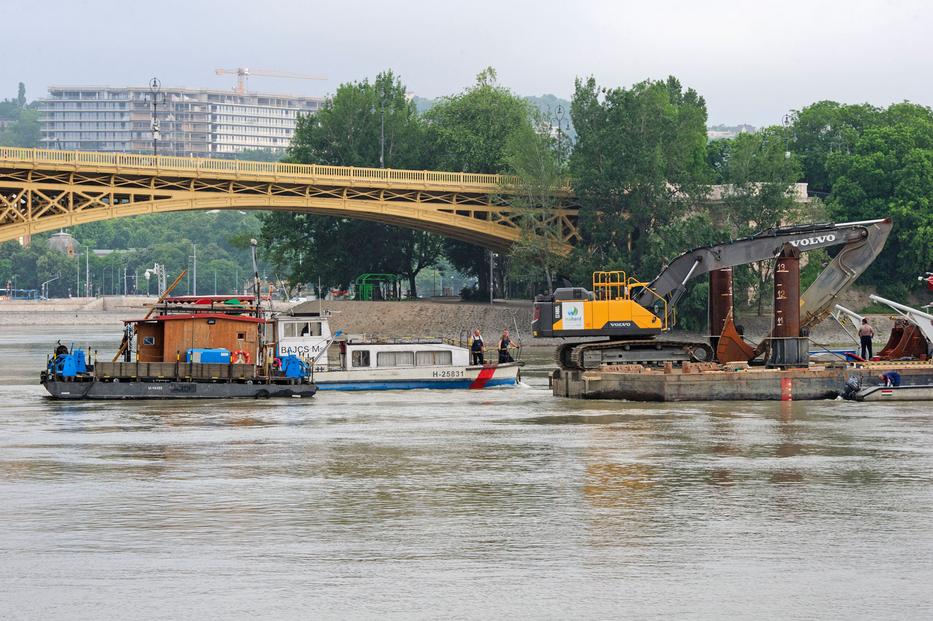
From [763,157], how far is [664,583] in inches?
3176

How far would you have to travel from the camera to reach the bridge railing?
285 feet

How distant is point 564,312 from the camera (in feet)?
170

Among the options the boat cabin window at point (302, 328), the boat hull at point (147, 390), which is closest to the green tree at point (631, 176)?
the boat cabin window at point (302, 328)

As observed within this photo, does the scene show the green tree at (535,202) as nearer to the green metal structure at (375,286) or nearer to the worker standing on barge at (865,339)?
the green metal structure at (375,286)

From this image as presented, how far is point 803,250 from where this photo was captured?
5281 centimetres

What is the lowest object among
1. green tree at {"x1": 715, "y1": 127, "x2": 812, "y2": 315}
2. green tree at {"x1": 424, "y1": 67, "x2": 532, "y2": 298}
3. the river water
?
the river water

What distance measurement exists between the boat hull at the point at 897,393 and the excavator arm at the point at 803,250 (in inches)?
179

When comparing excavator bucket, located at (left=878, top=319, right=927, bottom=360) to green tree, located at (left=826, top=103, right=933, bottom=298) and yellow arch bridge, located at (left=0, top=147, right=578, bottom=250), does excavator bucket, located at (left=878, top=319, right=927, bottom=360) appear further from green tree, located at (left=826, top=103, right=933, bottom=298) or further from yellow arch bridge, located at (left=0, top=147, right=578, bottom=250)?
yellow arch bridge, located at (left=0, top=147, right=578, bottom=250)

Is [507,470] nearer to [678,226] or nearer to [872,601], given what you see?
[872,601]

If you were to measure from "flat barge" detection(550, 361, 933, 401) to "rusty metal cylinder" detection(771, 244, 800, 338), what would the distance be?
1837mm

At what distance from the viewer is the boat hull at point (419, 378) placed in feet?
184

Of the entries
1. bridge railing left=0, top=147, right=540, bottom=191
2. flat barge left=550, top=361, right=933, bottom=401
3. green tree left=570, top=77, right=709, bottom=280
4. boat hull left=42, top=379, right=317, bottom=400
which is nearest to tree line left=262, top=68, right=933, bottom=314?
green tree left=570, top=77, right=709, bottom=280

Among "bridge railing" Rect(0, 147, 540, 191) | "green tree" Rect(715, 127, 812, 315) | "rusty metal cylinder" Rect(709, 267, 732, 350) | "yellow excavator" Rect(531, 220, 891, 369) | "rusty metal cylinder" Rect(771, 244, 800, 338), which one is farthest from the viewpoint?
"green tree" Rect(715, 127, 812, 315)

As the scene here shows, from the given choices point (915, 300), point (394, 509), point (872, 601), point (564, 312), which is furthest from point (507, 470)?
point (915, 300)
